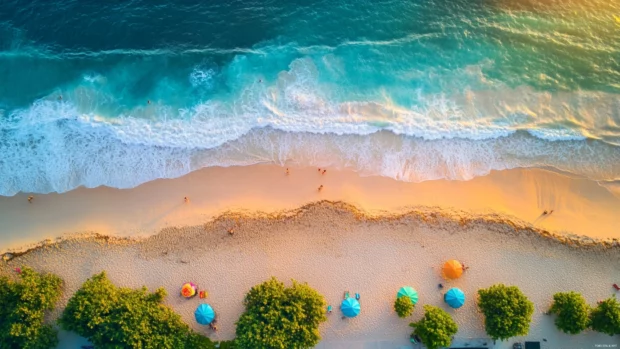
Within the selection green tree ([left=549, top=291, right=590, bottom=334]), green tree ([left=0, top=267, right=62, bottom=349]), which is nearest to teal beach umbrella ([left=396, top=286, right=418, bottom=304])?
green tree ([left=549, top=291, right=590, bottom=334])

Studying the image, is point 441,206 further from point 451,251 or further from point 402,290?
point 402,290

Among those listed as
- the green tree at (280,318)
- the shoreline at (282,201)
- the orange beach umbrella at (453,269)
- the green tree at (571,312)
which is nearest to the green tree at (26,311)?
the shoreline at (282,201)

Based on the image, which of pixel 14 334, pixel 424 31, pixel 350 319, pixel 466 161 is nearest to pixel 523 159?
pixel 466 161

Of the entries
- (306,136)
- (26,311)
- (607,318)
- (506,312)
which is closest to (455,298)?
(506,312)

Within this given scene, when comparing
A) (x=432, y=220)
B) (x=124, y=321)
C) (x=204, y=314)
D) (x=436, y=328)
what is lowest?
(x=204, y=314)

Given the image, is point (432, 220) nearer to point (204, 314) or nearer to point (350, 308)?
point (350, 308)

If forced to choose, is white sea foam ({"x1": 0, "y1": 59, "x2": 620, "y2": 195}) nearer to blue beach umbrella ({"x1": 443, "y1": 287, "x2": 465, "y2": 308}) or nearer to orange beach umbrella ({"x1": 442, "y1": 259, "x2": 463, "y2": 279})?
orange beach umbrella ({"x1": 442, "y1": 259, "x2": 463, "y2": 279})
